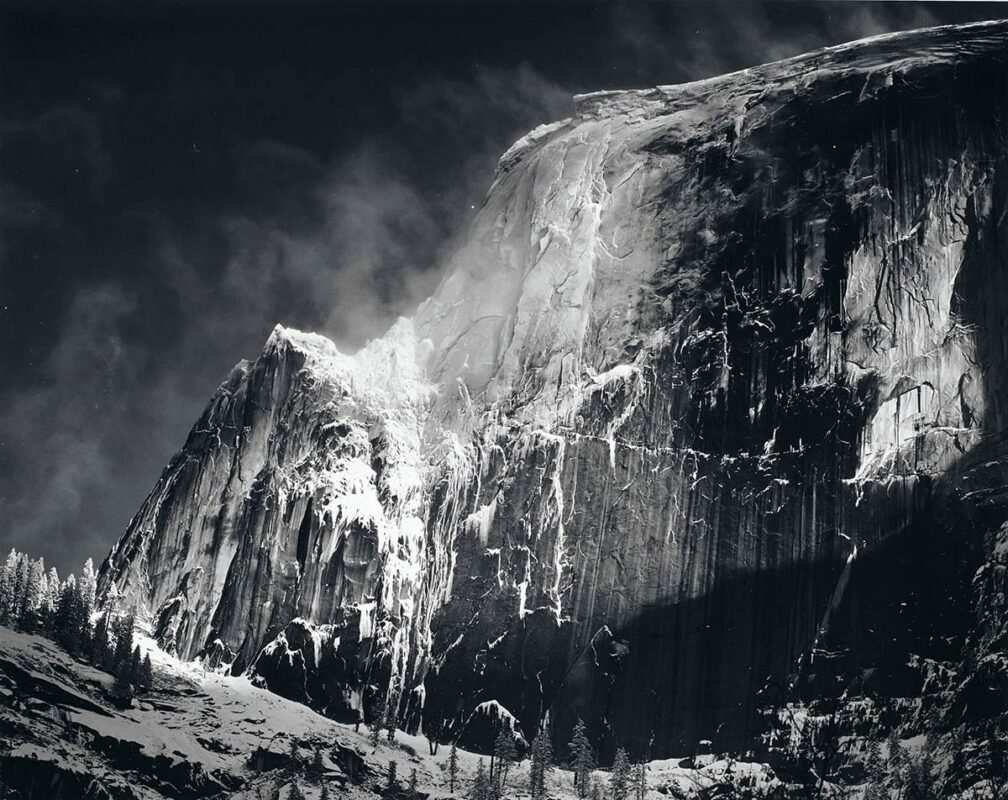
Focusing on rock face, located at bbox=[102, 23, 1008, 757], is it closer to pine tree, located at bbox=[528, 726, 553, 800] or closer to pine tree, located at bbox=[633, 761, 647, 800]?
pine tree, located at bbox=[528, 726, 553, 800]

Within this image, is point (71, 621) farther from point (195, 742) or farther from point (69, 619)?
point (195, 742)

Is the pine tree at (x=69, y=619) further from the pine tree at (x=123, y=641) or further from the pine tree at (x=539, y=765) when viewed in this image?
the pine tree at (x=539, y=765)

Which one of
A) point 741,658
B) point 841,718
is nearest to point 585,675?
point 741,658

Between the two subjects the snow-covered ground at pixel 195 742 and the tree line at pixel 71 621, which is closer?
the snow-covered ground at pixel 195 742

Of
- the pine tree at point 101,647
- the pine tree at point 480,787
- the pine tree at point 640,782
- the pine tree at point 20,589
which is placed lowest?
the pine tree at point 480,787

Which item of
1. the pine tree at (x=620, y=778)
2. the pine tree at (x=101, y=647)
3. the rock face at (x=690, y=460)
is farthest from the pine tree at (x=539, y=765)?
the pine tree at (x=101, y=647)

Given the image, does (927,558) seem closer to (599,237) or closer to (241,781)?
(599,237)
